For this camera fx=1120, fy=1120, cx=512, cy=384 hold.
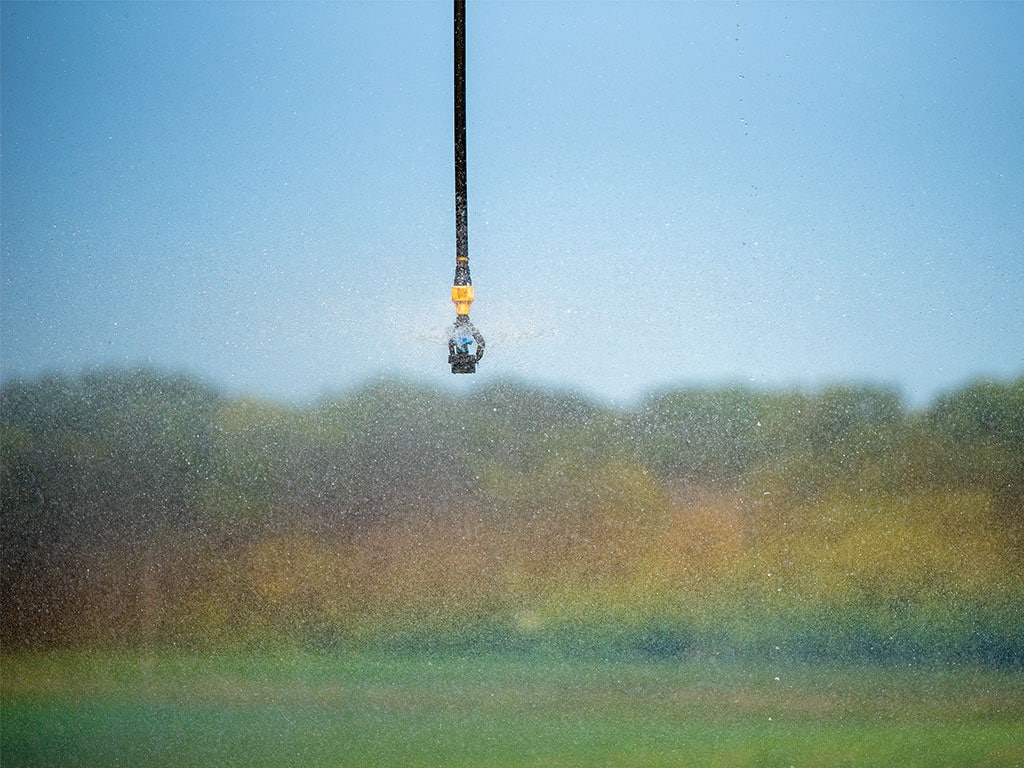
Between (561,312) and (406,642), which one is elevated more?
(561,312)

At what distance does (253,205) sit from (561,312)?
2.98 ft

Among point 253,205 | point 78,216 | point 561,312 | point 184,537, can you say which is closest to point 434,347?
point 561,312

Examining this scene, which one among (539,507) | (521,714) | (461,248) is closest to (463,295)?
(461,248)

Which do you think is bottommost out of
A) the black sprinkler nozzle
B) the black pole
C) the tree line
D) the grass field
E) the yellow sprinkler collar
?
Answer: the grass field

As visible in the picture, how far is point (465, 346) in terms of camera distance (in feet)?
9.43

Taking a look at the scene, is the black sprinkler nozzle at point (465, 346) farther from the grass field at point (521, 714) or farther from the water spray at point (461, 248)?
the grass field at point (521, 714)

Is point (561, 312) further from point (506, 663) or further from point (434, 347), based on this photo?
point (506, 663)

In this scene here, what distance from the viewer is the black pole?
9.02 feet

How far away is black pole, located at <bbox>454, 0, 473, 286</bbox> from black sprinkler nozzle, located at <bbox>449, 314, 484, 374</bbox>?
0.38ft

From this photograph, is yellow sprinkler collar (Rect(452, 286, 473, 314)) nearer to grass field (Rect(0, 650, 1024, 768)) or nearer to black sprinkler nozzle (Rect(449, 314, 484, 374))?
black sprinkler nozzle (Rect(449, 314, 484, 374))

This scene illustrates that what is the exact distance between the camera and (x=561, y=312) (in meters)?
3.10

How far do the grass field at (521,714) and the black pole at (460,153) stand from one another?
109cm

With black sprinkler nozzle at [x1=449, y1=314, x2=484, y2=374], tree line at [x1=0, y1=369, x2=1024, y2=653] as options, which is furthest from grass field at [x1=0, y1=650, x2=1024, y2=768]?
black sprinkler nozzle at [x1=449, y1=314, x2=484, y2=374]

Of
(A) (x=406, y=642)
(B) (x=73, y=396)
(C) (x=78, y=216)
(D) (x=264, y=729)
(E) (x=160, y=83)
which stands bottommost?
(D) (x=264, y=729)
